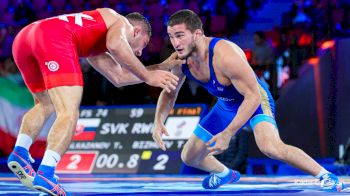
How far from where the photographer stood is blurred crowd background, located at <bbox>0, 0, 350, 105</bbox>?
8539 millimetres

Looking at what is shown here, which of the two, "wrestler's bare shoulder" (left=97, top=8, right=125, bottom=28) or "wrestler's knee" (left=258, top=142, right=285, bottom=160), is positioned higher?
"wrestler's bare shoulder" (left=97, top=8, right=125, bottom=28)

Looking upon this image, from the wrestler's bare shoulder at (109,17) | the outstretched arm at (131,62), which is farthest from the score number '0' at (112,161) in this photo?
the outstretched arm at (131,62)

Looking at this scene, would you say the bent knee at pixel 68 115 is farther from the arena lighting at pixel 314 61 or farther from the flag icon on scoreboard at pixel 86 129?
the arena lighting at pixel 314 61

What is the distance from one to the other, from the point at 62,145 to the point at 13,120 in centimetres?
472

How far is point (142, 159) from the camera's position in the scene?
7535 millimetres

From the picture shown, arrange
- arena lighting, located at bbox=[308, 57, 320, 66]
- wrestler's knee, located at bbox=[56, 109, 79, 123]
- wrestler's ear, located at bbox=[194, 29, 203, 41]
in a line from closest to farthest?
wrestler's knee, located at bbox=[56, 109, 79, 123]
wrestler's ear, located at bbox=[194, 29, 203, 41]
arena lighting, located at bbox=[308, 57, 320, 66]

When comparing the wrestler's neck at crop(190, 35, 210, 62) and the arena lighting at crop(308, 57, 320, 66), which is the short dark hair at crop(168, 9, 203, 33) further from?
the arena lighting at crop(308, 57, 320, 66)

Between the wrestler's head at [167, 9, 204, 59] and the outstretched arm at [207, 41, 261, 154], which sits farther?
the wrestler's head at [167, 9, 204, 59]

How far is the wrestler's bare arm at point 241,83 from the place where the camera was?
13.9 feet

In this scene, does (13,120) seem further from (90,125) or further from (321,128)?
(321,128)

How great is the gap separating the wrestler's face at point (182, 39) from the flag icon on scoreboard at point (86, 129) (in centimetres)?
368

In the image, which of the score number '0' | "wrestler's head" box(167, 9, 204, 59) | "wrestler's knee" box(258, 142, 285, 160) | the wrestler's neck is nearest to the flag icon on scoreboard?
the score number '0'
